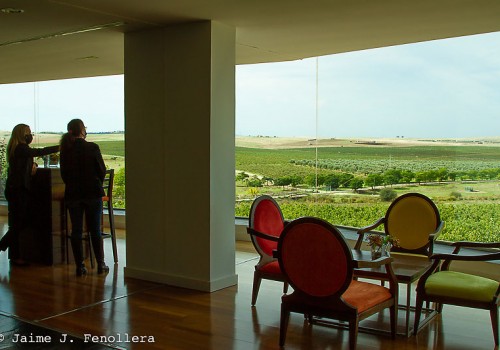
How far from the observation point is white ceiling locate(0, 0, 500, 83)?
486cm

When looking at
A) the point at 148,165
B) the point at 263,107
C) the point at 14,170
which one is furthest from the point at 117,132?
the point at 148,165

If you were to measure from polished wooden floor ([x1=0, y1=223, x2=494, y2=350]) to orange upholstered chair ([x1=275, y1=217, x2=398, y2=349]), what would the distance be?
0.37m

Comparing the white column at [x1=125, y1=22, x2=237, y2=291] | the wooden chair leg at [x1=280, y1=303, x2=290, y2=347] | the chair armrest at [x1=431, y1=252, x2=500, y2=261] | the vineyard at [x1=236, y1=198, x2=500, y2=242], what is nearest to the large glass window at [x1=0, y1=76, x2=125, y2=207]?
the vineyard at [x1=236, y1=198, x2=500, y2=242]

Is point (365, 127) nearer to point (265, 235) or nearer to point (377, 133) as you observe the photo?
point (377, 133)

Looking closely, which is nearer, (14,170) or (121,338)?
(121,338)

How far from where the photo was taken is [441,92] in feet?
24.7

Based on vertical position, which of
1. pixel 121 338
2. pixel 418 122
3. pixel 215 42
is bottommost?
pixel 121 338

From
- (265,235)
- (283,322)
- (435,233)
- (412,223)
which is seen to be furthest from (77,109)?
(283,322)

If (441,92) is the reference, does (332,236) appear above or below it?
below

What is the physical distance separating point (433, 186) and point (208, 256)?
3725mm

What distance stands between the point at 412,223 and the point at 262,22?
2.45 meters

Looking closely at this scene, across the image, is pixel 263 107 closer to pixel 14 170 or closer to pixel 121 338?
pixel 14 170

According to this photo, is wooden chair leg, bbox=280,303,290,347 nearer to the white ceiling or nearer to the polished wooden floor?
Result: the polished wooden floor

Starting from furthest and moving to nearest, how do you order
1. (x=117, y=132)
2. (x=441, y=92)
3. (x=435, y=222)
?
(x=117, y=132)
(x=441, y=92)
(x=435, y=222)
